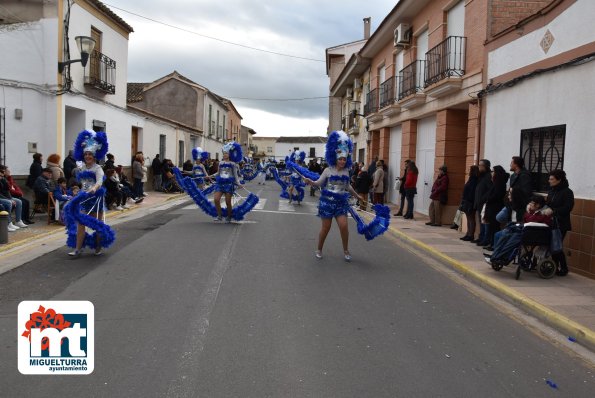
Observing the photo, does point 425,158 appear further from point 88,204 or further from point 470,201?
point 88,204

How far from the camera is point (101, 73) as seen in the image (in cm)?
1769

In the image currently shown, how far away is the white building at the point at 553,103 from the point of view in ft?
25.3

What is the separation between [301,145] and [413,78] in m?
79.1

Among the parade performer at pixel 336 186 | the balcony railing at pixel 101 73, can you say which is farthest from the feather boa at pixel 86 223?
the balcony railing at pixel 101 73

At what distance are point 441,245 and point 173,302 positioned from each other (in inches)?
239

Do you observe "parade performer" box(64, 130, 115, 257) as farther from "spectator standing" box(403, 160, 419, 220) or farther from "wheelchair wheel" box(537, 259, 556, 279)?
"spectator standing" box(403, 160, 419, 220)

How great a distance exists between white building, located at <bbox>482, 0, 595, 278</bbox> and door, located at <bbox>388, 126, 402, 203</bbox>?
8459 millimetres

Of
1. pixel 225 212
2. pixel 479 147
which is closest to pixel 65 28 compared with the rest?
pixel 225 212

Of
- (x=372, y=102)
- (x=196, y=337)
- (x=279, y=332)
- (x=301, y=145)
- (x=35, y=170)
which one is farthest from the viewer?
(x=301, y=145)

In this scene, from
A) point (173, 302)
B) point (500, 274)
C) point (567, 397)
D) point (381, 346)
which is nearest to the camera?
point (567, 397)

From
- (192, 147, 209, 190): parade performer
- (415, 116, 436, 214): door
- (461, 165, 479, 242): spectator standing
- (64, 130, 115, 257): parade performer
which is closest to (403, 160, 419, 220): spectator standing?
(415, 116, 436, 214): door

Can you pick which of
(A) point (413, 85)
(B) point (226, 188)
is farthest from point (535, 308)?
(A) point (413, 85)

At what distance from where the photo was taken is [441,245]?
10086 mm

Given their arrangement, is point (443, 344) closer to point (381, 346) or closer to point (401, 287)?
point (381, 346)
